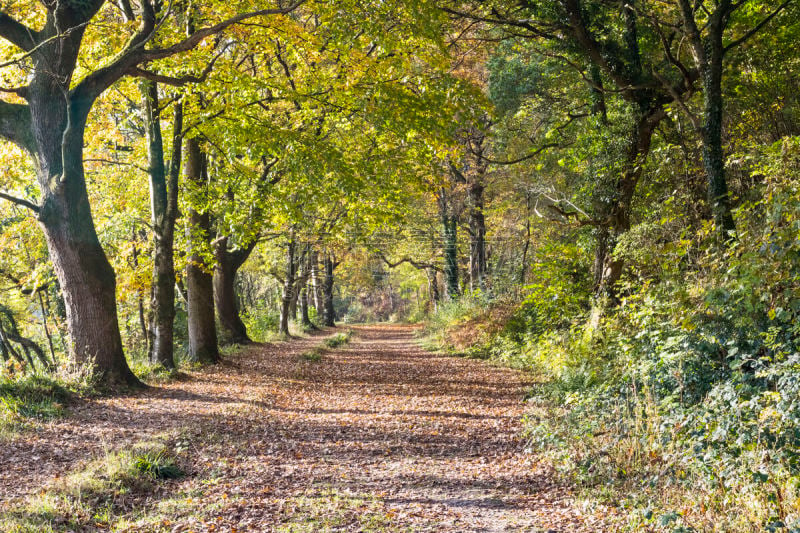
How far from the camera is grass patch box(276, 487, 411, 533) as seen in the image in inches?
179

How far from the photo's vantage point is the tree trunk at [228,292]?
694 inches

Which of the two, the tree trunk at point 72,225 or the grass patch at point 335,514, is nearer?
the grass patch at point 335,514

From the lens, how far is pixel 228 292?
742 inches

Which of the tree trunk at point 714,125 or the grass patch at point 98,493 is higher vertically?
the tree trunk at point 714,125

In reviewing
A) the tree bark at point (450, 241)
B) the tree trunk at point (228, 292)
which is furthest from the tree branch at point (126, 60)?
the tree bark at point (450, 241)

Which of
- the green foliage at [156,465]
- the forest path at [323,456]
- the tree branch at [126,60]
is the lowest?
the forest path at [323,456]

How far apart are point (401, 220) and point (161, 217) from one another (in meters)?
6.02

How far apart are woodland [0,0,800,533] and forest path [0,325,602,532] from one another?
55 millimetres

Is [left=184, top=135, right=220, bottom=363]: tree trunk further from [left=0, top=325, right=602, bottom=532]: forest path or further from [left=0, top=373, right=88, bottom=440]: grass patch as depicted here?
[left=0, top=373, right=88, bottom=440]: grass patch

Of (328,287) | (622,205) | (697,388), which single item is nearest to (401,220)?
(622,205)

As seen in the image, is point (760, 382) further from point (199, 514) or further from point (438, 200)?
point (438, 200)

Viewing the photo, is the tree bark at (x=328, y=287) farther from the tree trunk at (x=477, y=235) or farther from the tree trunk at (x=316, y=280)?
the tree trunk at (x=477, y=235)

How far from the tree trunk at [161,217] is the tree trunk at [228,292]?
4929 millimetres

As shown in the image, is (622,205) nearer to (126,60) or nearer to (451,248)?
(126,60)
